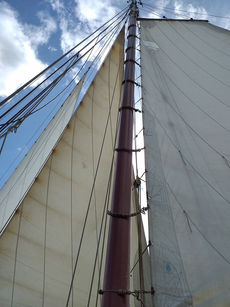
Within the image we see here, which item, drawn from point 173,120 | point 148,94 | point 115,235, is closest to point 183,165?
point 173,120

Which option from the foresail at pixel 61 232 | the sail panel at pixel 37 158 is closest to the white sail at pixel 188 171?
the foresail at pixel 61 232

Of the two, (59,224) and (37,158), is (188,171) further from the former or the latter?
(37,158)

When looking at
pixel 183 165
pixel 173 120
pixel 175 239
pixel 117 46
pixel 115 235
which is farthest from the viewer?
pixel 117 46

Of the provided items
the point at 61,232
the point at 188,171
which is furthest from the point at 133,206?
the point at 61,232

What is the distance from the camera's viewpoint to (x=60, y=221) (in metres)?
3.45

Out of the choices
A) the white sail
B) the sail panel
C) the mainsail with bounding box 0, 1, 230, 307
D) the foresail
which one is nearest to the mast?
the mainsail with bounding box 0, 1, 230, 307

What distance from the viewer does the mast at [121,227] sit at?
174 cm

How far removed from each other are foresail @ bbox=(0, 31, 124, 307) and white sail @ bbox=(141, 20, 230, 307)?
971mm

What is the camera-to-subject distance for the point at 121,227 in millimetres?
2109

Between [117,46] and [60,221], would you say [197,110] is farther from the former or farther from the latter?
[60,221]

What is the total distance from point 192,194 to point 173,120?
194 centimetres

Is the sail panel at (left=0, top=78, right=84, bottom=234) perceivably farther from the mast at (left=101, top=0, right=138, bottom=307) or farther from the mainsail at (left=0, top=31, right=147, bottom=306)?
the mast at (left=101, top=0, right=138, bottom=307)

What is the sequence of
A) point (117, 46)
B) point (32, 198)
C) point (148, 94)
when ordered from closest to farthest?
point (32, 198), point (148, 94), point (117, 46)

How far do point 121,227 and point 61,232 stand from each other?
1673 mm
